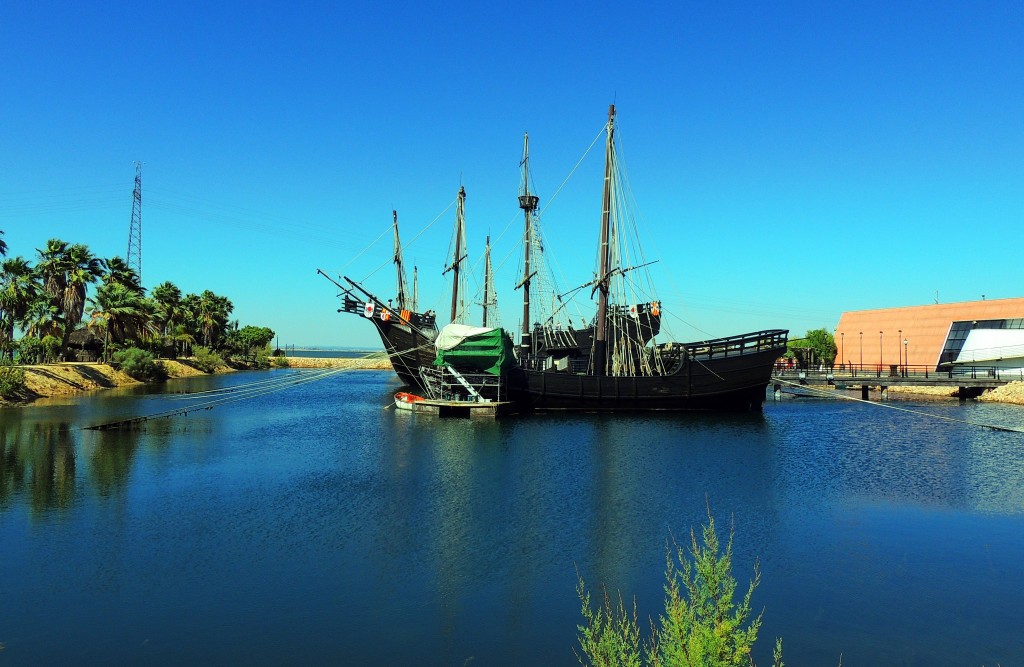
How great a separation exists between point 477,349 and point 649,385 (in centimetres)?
1306

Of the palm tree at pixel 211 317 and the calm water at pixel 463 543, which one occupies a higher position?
the palm tree at pixel 211 317

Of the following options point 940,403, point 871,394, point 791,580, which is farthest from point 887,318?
point 791,580

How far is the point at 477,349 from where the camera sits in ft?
147

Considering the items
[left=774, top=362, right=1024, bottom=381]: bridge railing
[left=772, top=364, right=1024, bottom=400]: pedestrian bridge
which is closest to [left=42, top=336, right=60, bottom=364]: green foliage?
[left=772, top=364, right=1024, bottom=400]: pedestrian bridge

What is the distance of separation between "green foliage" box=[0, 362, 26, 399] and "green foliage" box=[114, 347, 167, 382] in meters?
17.7

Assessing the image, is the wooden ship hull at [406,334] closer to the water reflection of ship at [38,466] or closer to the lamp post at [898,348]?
the water reflection of ship at [38,466]

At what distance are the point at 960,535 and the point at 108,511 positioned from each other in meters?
23.9

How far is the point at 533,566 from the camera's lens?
14.8m

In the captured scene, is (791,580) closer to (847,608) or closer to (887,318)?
(847,608)

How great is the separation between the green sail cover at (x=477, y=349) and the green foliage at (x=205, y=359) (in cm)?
5992

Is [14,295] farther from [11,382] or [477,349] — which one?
[477,349]

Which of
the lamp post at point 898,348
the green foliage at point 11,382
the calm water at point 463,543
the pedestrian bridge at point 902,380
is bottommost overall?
the calm water at point 463,543

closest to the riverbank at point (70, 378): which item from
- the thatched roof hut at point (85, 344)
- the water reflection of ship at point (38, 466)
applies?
the thatched roof hut at point (85, 344)

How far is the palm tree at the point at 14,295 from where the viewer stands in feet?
166
